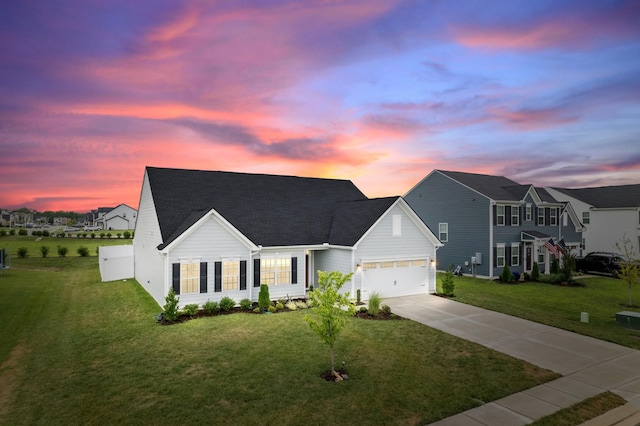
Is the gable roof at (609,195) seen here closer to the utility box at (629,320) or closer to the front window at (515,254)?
the front window at (515,254)

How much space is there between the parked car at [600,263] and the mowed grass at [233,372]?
88.8 ft

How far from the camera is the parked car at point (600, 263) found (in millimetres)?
32106

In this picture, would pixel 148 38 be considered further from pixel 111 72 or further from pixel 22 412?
pixel 22 412

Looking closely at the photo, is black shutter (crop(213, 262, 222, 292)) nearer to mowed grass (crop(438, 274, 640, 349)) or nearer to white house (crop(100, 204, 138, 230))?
mowed grass (crop(438, 274, 640, 349))

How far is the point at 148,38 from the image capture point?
1702 centimetres

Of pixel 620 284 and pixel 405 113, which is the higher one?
pixel 405 113

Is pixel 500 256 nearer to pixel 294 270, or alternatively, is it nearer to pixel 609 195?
pixel 294 270

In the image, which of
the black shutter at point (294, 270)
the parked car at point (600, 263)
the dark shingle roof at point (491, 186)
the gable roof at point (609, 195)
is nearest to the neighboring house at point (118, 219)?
the dark shingle roof at point (491, 186)

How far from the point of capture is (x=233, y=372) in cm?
1056

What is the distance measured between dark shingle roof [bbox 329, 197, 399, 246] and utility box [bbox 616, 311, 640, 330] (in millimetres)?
11715

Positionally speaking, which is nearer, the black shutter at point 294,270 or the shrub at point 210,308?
the shrub at point 210,308

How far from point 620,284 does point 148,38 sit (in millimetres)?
35493

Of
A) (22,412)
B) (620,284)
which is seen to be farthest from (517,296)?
(22,412)

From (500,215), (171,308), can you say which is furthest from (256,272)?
(500,215)
